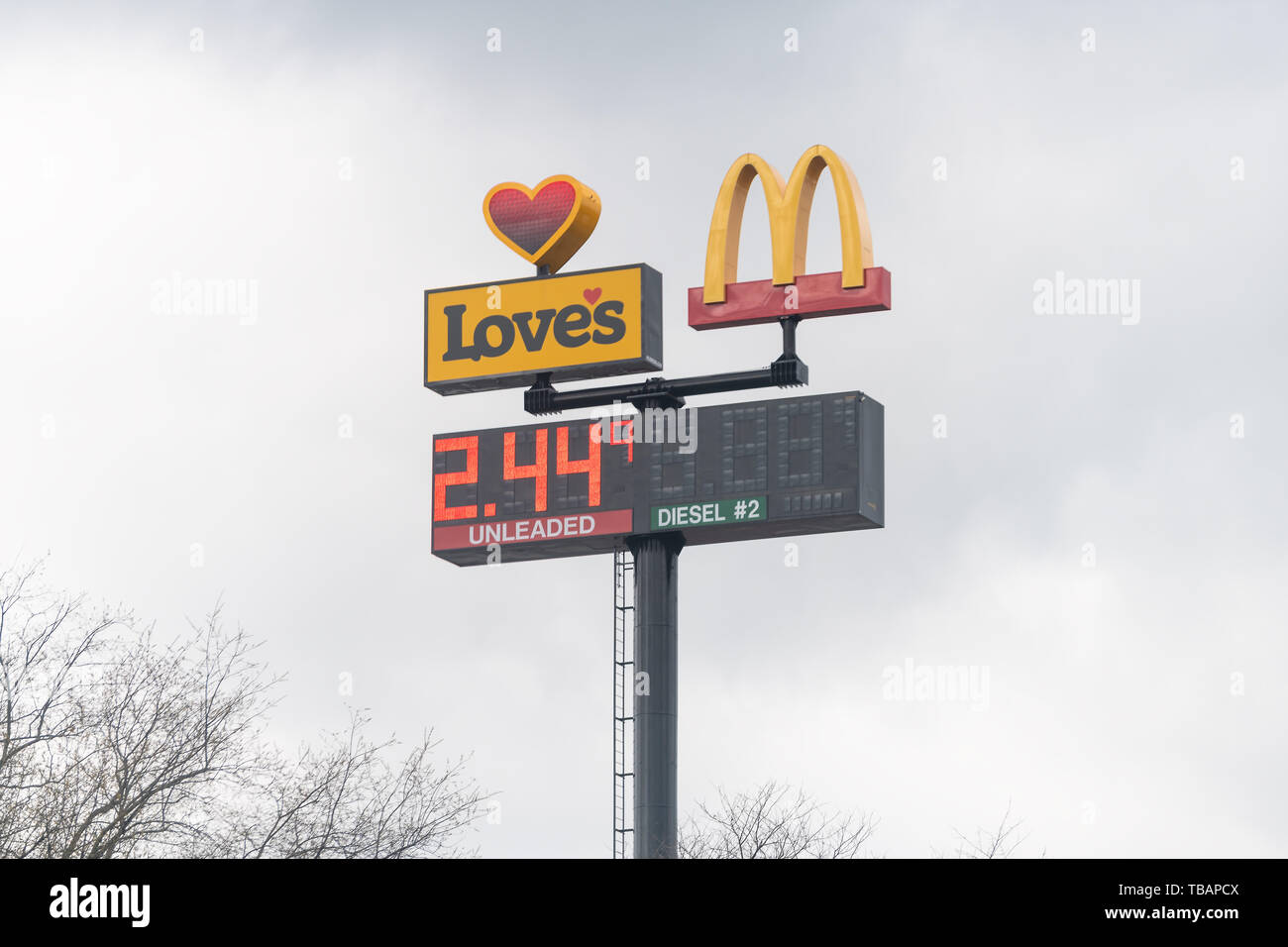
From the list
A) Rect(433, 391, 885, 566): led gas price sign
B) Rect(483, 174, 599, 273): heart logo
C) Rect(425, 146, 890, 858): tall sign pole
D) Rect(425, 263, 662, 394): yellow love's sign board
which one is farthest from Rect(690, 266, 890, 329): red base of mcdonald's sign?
Rect(483, 174, 599, 273): heart logo

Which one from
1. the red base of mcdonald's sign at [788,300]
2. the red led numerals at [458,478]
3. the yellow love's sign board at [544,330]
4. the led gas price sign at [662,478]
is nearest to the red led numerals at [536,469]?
the led gas price sign at [662,478]

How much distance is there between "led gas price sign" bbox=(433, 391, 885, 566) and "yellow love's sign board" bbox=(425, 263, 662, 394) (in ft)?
4.04

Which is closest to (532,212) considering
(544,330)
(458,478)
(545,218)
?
Answer: (545,218)

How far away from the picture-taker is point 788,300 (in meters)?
40.0

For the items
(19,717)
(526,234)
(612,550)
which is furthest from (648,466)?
(19,717)

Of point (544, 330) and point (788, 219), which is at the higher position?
point (788, 219)

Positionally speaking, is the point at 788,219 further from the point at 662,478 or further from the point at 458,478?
the point at 458,478

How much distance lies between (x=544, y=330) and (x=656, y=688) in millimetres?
7230
